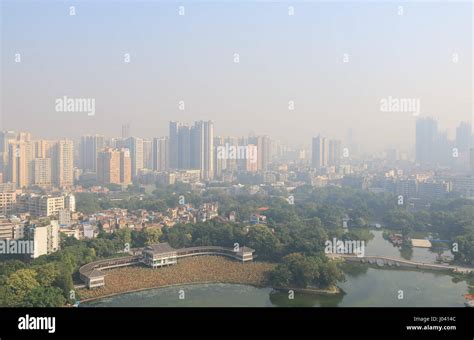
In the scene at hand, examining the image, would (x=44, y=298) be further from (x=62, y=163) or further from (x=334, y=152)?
(x=334, y=152)

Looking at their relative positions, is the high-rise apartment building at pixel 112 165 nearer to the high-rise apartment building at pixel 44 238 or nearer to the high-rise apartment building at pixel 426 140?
the high-rise apartment building at pixel 44 238

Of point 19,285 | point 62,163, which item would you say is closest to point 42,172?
point 62,163

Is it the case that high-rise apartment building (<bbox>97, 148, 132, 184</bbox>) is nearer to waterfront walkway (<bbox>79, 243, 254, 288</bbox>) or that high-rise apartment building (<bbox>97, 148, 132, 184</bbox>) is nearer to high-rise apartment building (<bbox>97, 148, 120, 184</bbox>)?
high-rise apartment building (<bbox>97, 148, 120, 184</bbox>)

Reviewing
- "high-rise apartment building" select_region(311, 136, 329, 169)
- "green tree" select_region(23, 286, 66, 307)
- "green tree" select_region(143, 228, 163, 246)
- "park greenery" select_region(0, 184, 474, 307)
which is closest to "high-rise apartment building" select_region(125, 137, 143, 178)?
"park greenery" select_region(0, 184, 474, 307)

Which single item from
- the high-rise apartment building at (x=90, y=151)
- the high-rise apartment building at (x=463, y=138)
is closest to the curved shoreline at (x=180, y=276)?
the high-rise apartment building at (x=463, y=138)
